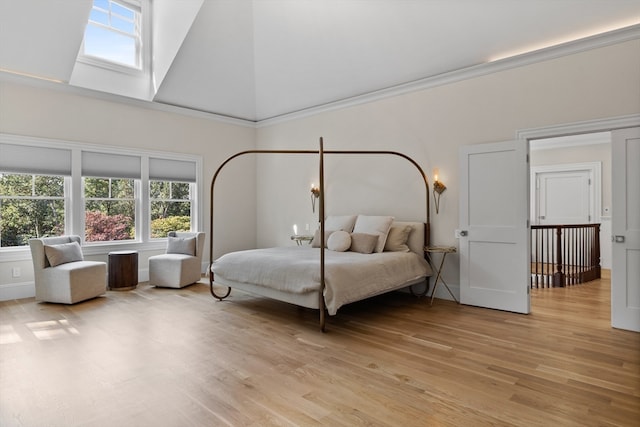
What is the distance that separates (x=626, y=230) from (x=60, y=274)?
6394mm

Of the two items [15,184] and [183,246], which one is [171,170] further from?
[15,184]

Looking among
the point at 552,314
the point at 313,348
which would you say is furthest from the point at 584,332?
the point at 313,348

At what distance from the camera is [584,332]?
374cm

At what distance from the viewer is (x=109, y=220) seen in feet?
19.9

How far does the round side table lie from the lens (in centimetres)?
566

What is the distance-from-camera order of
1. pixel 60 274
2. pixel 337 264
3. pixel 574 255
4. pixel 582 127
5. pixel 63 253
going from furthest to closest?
pixel 574 255 → pixel 63 253 → pixel 60 274 → pixel 582 127 → pixel 337 264

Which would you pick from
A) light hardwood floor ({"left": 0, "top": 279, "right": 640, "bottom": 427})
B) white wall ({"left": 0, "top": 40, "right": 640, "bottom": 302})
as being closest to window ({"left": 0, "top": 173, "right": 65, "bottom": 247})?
white wall ({"left": 0, "top": 40, "right": 640, "bottom": 302})

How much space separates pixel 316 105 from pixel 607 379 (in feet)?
17.9

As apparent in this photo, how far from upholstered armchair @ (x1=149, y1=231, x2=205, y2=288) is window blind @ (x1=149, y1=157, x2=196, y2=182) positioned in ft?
3.31

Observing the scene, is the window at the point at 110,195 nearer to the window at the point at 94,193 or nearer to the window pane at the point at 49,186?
the window at the point at 94,193

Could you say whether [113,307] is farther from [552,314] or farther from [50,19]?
[552,314]

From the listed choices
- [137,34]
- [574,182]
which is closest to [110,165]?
[137,34]

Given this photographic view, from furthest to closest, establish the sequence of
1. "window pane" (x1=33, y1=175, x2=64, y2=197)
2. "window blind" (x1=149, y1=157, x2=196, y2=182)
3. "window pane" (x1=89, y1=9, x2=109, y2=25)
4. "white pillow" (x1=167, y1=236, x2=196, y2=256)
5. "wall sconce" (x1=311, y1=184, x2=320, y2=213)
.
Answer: "wall sconce" (x1=311, y1=184, x2=320, y2=213) → "window blind" (x1=149, y1=157, x2=196, y2=182) → "white pillow" (x1=167, y1=236, x2=196, y2=256) → "window pane" (x1=89, y1=9, x2=109, y2=25) → "window pane" (x1=33, y1=175, x2=64, y2=197)

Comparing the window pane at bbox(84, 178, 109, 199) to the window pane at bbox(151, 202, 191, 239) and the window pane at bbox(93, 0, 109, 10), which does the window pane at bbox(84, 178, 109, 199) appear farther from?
the window pane at bbox(93, 0, 109, 10)
